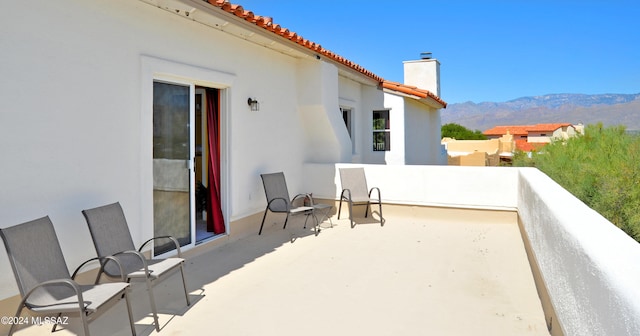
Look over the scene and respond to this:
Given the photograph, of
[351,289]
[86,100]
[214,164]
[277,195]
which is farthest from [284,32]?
[351,289]

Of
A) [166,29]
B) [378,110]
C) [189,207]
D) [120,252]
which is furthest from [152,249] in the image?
[378,110]

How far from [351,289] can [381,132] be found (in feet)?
31.2

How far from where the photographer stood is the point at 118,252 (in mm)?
4398

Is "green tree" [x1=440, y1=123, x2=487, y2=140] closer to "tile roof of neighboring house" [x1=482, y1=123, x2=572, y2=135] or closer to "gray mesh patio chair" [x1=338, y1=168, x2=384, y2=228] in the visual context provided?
"tile roof of neighboring house" [x1=482, y1=123, x2=572, y2=135]

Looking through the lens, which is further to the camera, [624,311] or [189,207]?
[189,207]

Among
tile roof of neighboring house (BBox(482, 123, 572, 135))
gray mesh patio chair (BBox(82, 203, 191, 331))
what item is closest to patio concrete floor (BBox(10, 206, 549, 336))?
gray mesh patio chair (BBox(82, 203, 191, 331))

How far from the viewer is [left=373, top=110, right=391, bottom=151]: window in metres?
13.9

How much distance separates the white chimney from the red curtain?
13425 mm

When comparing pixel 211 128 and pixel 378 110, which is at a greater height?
pixel 378 110

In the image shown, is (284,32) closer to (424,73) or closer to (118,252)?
(118,252)

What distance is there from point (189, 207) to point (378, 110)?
890 centimetres

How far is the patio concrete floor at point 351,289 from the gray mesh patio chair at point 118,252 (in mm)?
501

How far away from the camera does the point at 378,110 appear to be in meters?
13.9

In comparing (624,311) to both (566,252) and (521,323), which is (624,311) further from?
(521,323)
